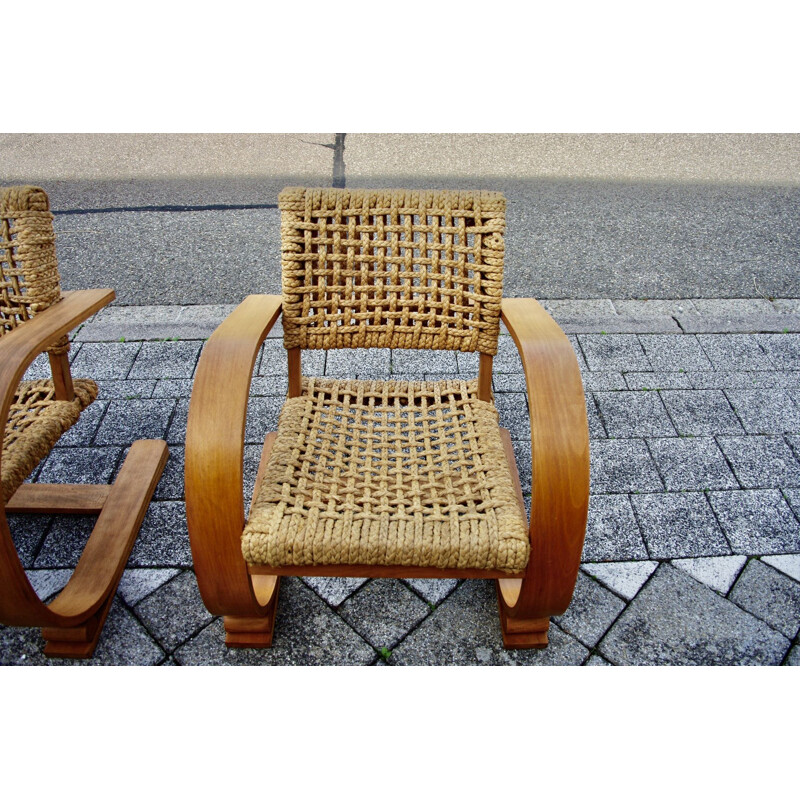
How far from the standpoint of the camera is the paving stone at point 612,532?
1.95 m

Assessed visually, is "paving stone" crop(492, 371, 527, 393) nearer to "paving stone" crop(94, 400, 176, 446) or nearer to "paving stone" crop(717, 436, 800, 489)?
"paving stone" crop(717, 436, 800, 489)

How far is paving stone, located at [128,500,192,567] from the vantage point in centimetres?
193

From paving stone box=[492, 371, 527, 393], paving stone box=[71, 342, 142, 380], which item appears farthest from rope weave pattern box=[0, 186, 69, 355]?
paving stone box=[492, 371, 527, 393]

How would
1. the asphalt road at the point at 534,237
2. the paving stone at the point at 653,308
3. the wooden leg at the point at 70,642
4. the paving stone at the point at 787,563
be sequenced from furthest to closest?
the asphalt road at the point at 534,237
the paving stone at the point at 653,308
the paving stone at the point at 787,563
the wooden leg at the point at 70,642

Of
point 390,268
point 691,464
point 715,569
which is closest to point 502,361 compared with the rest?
point 691,464

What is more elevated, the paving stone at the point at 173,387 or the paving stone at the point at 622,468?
the paving stone at the point at 173,387

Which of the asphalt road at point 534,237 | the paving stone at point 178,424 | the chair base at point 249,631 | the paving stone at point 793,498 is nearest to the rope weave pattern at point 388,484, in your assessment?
the chair base at point 249,631

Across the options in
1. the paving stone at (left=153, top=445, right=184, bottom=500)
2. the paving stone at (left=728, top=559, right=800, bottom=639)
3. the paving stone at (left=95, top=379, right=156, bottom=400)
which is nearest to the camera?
the paving stone at (left=728, top=559, right=800, bottom=639)

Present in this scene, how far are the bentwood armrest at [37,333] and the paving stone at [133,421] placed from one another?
652mm

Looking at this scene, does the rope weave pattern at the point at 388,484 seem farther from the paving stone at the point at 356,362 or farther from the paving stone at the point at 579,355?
the paving stone at the point at 579,355

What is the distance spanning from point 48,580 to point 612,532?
1.69 m

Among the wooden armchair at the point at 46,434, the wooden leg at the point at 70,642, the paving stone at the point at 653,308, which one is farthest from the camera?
the paving stone at the point at 653,308

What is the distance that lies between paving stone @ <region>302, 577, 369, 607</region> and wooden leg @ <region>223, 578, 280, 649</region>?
189mm

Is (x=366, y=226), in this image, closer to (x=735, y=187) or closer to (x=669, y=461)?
(x=669, y=461)
